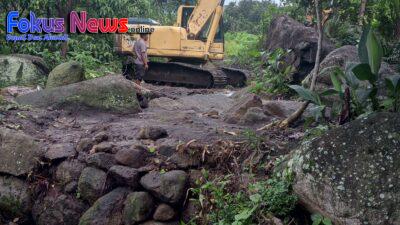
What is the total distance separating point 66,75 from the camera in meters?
9.23

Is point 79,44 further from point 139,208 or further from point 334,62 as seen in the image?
point 139,208

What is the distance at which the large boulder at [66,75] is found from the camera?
362 inches

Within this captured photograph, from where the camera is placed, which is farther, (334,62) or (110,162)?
(334,62)

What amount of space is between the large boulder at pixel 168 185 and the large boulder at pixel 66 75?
4.66m

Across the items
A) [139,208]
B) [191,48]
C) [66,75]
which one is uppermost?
[191,48]

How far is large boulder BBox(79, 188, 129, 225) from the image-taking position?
5.12 metres

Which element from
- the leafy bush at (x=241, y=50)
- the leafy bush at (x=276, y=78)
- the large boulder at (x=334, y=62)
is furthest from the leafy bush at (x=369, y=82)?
the leafy bush at (x=241, y=50)

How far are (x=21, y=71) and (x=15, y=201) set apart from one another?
19.3 feet

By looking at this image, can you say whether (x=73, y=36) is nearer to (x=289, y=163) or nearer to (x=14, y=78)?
(x=14, y=78)

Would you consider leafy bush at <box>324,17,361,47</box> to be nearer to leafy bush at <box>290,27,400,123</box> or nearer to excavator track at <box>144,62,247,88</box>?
excavator track at <box>144,62,247,88</box>

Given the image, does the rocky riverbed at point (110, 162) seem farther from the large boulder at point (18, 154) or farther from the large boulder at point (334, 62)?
the large boulder at point (334, 62)

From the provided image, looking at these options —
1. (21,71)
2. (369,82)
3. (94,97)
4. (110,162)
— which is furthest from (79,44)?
(369,82)

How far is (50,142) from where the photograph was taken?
20.9 ft

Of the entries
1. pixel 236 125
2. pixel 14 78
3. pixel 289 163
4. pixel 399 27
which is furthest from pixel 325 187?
pixel 14 78
